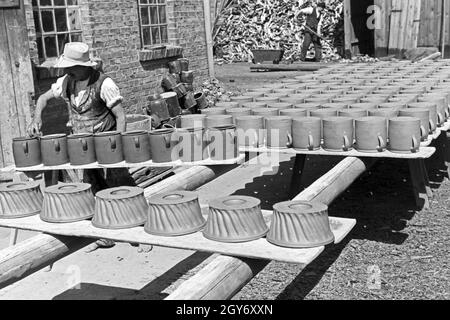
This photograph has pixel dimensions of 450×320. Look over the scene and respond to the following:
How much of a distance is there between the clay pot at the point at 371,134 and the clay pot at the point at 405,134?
2.1 inches

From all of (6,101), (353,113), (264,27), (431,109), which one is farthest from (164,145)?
(264,27)

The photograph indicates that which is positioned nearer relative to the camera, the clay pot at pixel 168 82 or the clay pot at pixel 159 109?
the clay pot at pixel 159 109

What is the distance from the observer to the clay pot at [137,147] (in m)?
3.94

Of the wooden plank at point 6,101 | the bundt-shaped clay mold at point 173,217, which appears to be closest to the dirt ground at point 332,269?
the bundt-shaped clay mold at point 173,217

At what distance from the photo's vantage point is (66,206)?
119 inches

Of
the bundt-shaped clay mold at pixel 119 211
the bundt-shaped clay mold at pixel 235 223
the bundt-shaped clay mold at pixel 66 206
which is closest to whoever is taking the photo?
the bundt-shaped clay mold at pixel 235 223

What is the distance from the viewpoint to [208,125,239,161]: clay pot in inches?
149

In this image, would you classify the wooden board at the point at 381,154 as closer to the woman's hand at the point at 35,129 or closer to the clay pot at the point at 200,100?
the woman's hand at the point at 35,129

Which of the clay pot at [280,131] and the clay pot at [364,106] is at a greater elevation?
the clay pot at [364,106]

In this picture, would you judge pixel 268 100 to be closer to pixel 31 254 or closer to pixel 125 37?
pixel 31 254

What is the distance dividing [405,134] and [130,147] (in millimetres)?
1775

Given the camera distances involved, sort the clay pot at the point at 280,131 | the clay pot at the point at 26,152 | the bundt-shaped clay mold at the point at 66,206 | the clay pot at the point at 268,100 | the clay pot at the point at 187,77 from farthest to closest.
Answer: the clay pot at the point at 187,77 → the clay pot at the point at 268,100 → the clay pot at the point at 280,131 → the clay pot at the point at 26,152 → the bundt-shaped clay mold at the point at 66,206

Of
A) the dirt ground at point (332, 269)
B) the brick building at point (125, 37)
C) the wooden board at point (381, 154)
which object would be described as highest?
the brick building at point (125, 37)

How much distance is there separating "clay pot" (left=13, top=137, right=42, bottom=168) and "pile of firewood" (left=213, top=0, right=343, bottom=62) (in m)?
13.5
